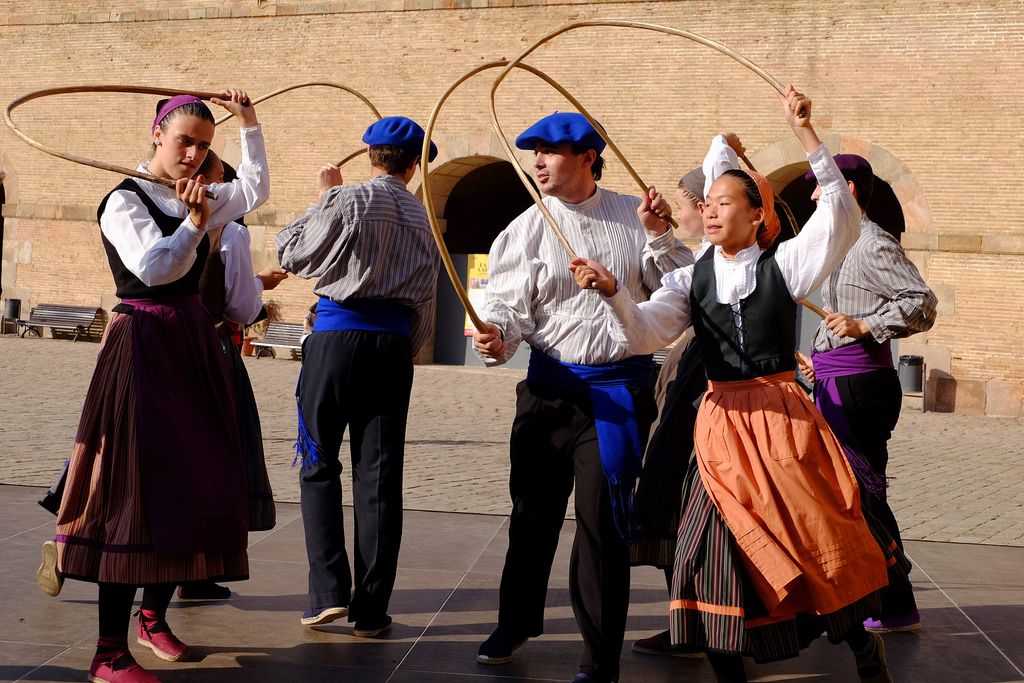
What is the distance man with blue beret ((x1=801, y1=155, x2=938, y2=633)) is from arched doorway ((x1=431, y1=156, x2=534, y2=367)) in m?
14.2

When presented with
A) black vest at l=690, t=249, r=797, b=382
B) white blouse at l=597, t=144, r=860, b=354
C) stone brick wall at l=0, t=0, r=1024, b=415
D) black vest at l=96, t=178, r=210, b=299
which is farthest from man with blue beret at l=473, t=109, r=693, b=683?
stone brick wall at l=0, t=0, r=1024, b=415

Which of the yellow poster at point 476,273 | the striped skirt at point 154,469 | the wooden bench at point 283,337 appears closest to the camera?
the striped skirt at point 154,469

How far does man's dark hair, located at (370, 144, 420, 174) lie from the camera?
4.72 metres

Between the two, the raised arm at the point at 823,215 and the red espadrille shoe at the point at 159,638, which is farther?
the red espadrille shoe at the point at 159,638

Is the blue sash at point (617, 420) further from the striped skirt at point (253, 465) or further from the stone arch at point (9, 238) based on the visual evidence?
the stone arch at point (9, 238)

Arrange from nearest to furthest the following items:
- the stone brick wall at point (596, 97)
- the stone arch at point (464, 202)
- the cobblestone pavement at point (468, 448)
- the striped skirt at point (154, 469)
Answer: the striped skirt at point (154, 469), the cobblestone pavement at point (468, 448), the stone brick wall at point (596, 97), the stone arch at point (464, 202)

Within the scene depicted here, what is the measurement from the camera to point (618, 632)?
4023mm

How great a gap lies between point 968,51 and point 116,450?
14910mm

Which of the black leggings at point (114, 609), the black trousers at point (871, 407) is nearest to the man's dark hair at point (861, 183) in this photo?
the black trousers at point (871, 407)

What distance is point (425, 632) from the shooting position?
181 inches

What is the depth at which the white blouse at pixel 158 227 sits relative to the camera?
3840 millimetres

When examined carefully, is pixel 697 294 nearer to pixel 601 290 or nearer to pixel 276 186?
pixel 601 290

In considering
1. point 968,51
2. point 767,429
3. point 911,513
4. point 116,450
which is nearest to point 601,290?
point 767,429

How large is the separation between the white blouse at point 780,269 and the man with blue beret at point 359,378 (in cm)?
105
